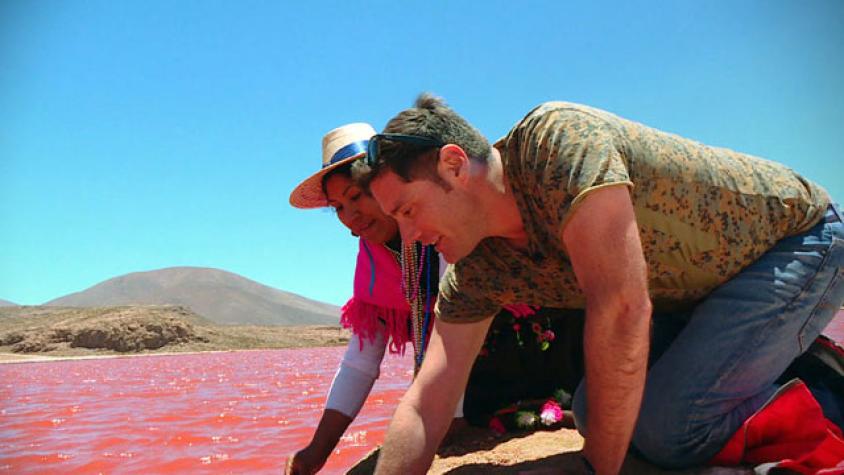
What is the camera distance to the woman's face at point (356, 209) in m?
2.49

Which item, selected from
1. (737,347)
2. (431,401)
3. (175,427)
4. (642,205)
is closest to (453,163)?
(642,205)

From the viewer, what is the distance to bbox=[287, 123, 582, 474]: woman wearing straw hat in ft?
8.10

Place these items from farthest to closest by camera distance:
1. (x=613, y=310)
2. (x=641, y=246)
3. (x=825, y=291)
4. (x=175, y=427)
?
(x=175, y=427) < (x=825, y=291) < (x=641, y=246) < (x=613, y=310)

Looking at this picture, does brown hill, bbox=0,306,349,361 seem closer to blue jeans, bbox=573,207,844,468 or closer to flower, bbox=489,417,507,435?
flower, bbox=489,417,507,435

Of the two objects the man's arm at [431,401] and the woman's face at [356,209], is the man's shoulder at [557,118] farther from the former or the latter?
the woman's face at [356,209]

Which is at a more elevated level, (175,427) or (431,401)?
(431,401)

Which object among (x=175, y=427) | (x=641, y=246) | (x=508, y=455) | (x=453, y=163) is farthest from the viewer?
(x=175, y=427)

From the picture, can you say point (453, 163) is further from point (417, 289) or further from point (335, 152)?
point (417, 289)

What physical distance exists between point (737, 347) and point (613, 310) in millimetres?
523

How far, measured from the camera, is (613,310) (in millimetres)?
1374

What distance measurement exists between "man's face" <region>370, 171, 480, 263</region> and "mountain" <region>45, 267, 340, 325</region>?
60.9 m

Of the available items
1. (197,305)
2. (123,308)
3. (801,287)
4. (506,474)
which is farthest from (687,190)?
(197,305)

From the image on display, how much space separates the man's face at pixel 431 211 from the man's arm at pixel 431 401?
1.13ft

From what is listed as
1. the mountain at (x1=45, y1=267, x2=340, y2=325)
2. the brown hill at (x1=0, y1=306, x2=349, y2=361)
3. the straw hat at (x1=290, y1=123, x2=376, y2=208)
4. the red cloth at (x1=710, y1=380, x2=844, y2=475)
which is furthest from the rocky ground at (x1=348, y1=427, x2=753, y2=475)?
the mountain at (x1=45, y1=267, x2=340, y2=325)
